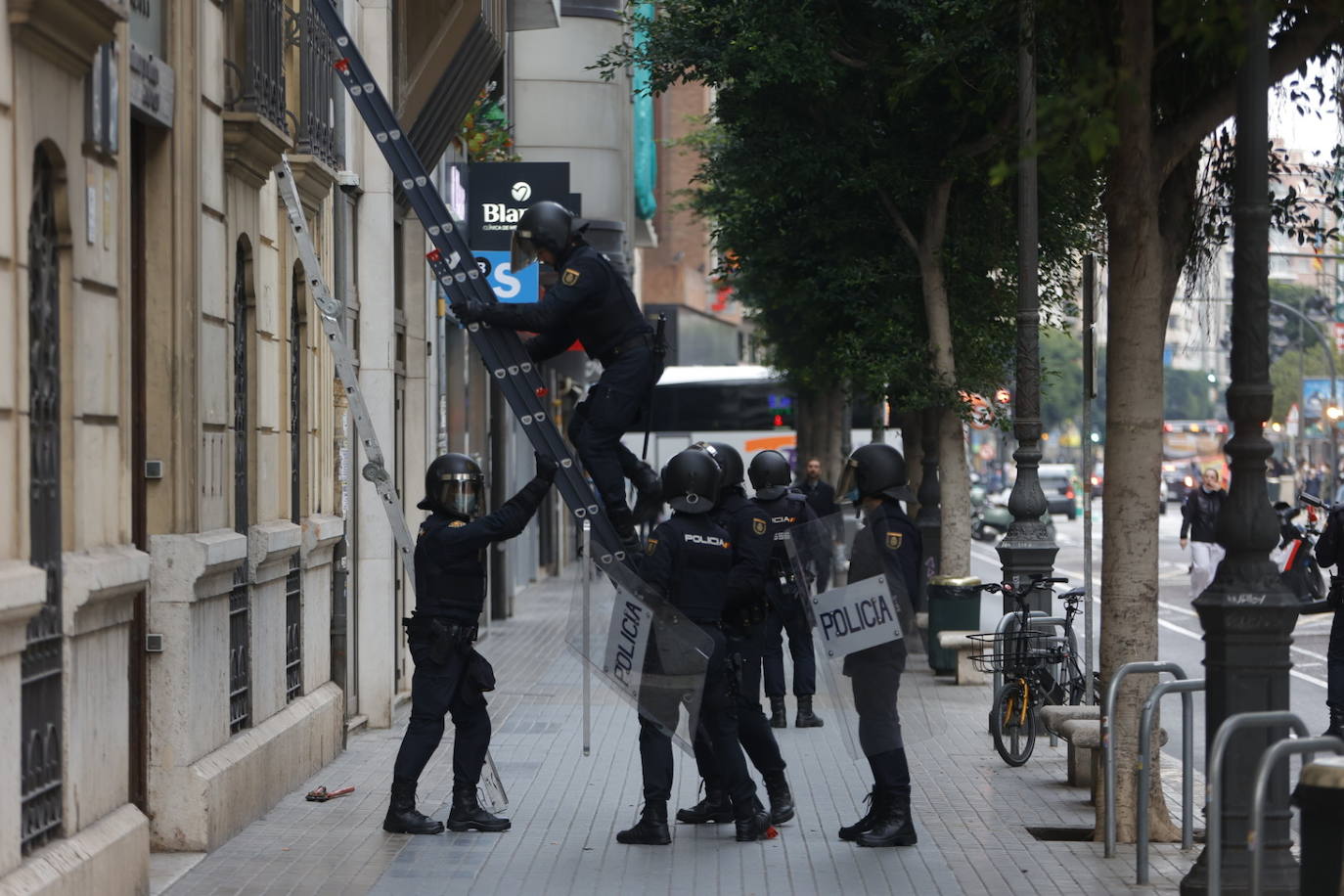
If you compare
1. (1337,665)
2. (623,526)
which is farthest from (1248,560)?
(1337,665)

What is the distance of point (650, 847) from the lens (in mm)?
10055

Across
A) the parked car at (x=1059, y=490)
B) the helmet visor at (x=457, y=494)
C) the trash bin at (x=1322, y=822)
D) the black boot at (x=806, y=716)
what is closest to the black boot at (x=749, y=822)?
the helmet visor at (x=457, y=494)

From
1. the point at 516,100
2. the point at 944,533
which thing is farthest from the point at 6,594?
the point at 516,100

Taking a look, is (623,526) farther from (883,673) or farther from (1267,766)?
(1267,766)

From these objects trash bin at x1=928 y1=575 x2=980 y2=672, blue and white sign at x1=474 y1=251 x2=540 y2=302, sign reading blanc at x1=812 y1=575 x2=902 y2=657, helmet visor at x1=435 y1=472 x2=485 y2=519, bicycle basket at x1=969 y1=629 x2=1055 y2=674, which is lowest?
trash bin at x1=928 y1=575 x2=980 y2=672

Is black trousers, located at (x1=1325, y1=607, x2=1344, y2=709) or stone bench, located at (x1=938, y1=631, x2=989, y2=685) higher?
black trousers, located at (x1=1325, y1=607, x2=1344, y2=709)

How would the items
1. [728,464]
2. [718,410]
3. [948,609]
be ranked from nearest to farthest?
[728,464], [948,609], [718,410]

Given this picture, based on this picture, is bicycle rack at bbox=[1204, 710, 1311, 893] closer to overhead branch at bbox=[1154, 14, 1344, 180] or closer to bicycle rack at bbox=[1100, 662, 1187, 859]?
bicycle rack at bbox=[1100, 662, 1187, 859]

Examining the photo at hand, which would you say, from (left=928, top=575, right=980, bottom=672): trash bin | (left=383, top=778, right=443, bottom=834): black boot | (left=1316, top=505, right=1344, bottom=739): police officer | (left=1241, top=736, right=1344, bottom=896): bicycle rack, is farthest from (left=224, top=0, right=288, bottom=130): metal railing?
(left=928, top=575, right=980, bottom=672): trash bin

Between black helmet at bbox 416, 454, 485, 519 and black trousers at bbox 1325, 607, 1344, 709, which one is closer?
black helmet at bbox 416, 454, 485, 519

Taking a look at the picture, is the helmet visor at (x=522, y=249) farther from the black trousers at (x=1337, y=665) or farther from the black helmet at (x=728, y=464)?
the black trousers at (x=1337, y=665)

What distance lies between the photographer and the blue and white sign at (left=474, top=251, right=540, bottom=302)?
61.5ft

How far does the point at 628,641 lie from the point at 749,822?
1.11 m

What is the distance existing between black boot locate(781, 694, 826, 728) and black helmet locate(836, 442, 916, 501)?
17.1 feet
